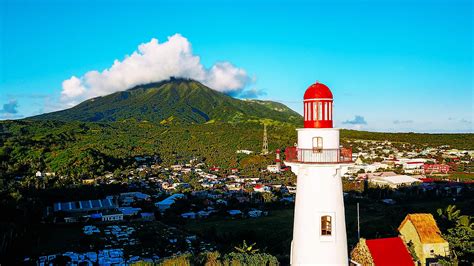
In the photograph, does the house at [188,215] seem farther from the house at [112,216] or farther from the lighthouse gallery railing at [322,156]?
the lighthouse gallery railing at [322,156]

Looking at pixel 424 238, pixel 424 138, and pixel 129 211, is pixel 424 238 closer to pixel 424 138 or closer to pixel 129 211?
pixel 129 211

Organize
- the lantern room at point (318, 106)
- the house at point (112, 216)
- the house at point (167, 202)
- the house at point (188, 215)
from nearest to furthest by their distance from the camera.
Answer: the lantern room at point (318, 106) → the house at point (188, 215) → the house at point (112, 216) → the house at point (167, 202)

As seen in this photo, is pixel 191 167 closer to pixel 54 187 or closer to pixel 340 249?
pixel 54 187

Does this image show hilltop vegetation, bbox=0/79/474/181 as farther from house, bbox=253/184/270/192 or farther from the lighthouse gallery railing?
the lighthouse gallery railing

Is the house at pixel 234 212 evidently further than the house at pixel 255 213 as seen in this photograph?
Yes

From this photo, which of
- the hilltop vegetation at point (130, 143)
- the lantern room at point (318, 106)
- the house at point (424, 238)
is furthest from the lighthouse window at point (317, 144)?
the hilltop vegetation at point (130, 143)

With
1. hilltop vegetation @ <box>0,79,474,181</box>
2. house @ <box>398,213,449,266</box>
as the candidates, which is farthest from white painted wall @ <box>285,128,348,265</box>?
hilltop vegetation @ <box>0,79,474,181</box>

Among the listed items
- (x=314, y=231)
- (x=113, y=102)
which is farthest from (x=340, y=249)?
(x=113, y=102)
